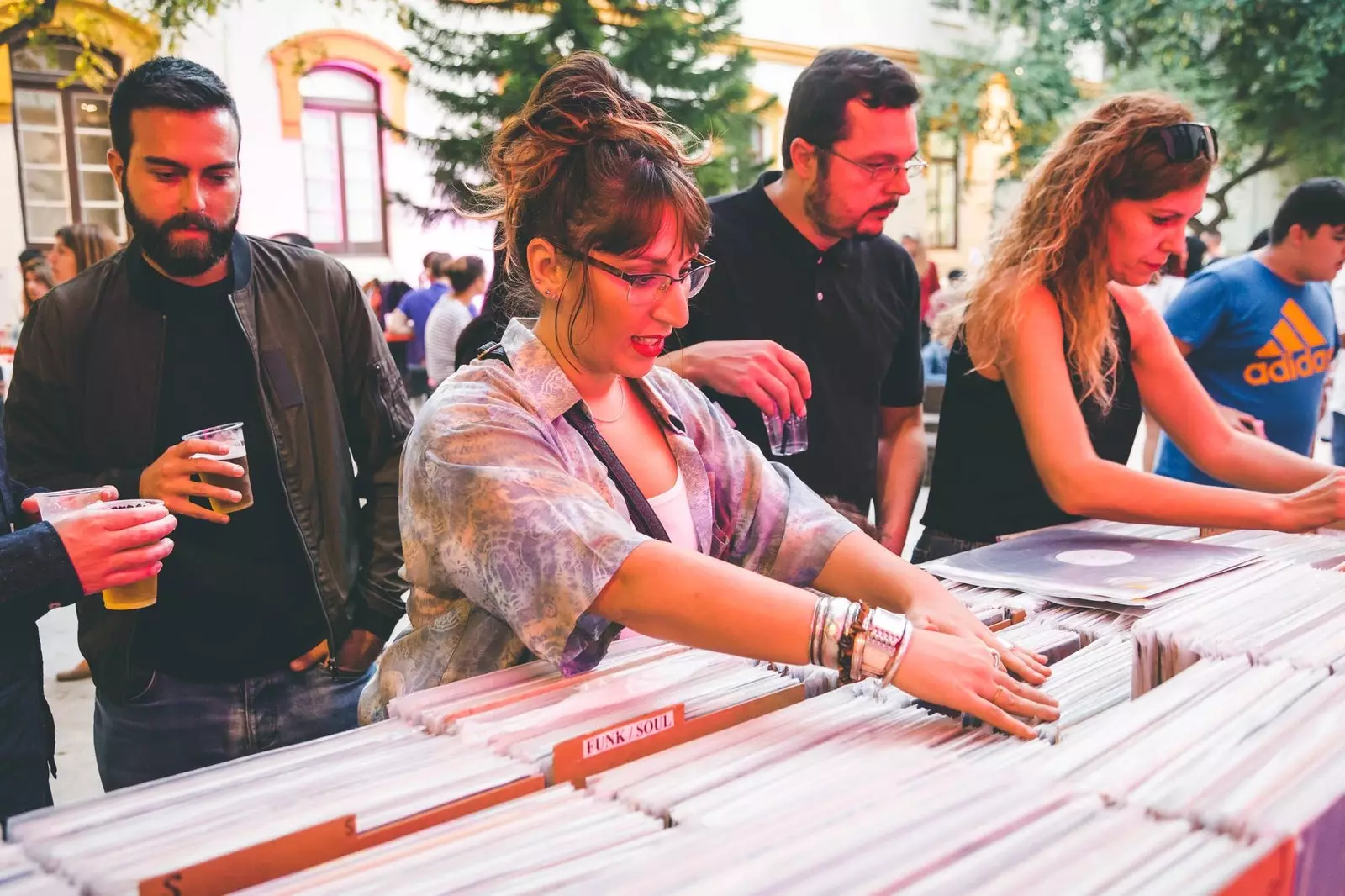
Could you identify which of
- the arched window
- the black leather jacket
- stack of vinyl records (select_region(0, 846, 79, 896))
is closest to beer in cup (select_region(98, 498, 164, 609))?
the black leather jacket

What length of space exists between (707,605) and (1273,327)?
3446 mm

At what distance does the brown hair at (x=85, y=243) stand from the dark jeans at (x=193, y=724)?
12.6ft

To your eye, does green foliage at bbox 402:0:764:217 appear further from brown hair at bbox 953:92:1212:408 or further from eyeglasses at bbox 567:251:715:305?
eyeglasses at bbox 567:251:715:305

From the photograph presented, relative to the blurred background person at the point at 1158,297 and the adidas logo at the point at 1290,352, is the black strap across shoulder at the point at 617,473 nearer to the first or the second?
the adidas logo at the point at 1290,352

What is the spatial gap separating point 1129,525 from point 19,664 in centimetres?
215

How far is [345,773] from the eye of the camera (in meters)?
1.06

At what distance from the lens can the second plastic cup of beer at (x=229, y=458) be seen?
1.92 m

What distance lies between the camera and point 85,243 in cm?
546

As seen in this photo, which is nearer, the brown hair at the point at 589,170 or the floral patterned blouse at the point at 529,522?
the floral patterned blouse at the point at 529,522

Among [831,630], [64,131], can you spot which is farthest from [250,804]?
[64,131]

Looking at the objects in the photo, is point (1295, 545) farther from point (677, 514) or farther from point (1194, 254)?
point (1194, 254)

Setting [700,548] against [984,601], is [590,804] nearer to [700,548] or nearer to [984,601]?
[700,548]

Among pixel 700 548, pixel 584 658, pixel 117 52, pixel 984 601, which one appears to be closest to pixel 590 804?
pixel 584 658

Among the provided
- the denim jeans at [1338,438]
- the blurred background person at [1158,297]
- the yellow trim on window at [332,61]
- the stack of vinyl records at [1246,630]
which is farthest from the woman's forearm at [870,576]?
the yellow trim on window at [332,61]
